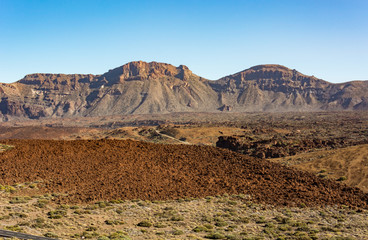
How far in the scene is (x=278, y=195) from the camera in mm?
22984

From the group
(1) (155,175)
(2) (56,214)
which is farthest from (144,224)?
(1) (155,175)

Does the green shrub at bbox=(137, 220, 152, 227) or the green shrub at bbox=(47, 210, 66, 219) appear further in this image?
the green shrub at bbox=(47, 210, 66, 219)

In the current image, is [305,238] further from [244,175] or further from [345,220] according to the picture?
[244,175]

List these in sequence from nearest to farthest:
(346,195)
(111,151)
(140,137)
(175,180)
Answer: (346,195) < (175,180) < (111,151) < (140,137)

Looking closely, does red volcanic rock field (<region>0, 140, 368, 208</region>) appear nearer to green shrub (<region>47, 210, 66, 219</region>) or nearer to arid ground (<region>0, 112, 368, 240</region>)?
arid ground (<region>0, 112, 368, 240</region>)

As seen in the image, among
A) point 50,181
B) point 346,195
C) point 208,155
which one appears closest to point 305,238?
point 346,195

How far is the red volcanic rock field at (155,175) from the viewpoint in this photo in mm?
22547

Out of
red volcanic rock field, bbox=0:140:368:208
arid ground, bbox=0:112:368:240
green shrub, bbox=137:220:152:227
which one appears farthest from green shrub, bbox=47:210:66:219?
green shrub, bbox=137:220:152:227

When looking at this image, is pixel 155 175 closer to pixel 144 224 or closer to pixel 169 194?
pixel 169 194

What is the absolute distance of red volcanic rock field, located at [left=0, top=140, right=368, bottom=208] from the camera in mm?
22547

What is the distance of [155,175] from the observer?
2562 centimetres

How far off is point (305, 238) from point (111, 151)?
65.1 feet

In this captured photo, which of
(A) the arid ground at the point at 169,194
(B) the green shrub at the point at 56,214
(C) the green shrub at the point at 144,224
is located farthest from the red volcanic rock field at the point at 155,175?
(C) the green shrub at the point at 144,224

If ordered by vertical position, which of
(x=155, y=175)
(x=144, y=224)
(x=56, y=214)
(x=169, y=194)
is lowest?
(x=144, y=224)
